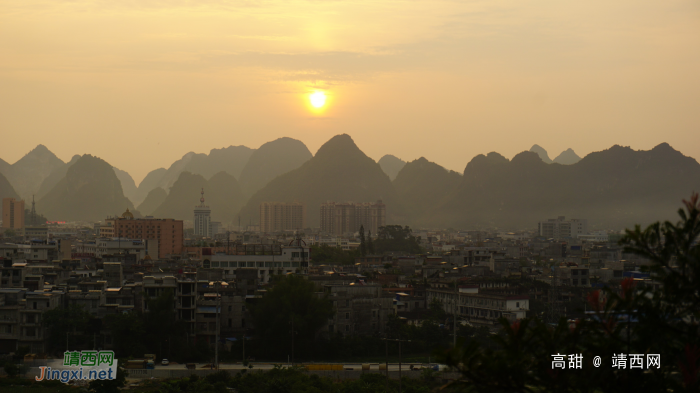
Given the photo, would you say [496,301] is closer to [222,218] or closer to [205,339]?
[205,339]

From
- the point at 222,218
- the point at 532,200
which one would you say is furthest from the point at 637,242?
the point at 222,218

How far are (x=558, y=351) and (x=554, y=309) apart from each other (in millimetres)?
20413

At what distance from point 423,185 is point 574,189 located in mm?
33309

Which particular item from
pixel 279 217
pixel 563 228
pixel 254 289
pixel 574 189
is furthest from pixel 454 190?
pixel 254 289

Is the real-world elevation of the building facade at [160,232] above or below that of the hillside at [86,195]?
below

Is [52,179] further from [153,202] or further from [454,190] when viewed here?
[454,190]

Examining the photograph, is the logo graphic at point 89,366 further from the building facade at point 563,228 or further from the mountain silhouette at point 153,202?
the mountain silhouette at point 153,202

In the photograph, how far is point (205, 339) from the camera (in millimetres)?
19875

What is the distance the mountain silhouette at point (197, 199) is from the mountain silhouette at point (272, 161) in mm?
14189

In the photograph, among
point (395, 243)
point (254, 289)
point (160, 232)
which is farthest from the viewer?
point (395, 243)

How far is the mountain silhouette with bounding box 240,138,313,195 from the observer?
614 ft

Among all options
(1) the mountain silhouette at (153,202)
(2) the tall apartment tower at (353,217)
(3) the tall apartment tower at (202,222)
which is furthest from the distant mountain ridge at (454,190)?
(3) the tall apartment tower at (202,222)

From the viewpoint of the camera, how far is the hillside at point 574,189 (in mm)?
117188

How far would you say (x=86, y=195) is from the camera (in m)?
150
